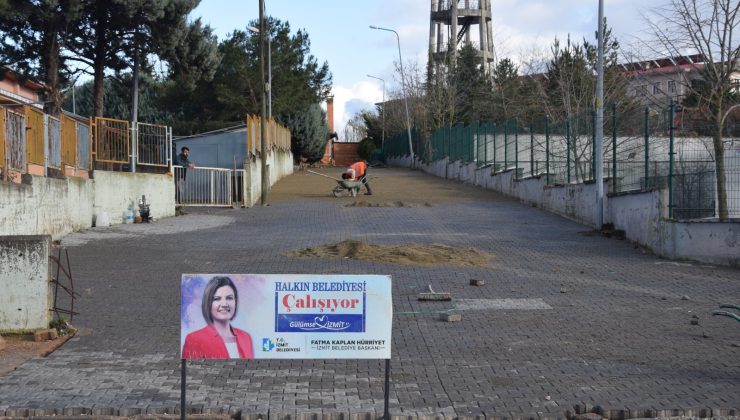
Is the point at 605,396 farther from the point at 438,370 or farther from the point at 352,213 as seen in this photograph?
the point at 352,213

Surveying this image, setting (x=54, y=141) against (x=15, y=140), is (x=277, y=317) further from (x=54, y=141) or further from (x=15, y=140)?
(x=54, y=141)

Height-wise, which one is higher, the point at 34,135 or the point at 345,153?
the point at 345,153

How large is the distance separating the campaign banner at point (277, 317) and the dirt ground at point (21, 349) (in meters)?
2.84

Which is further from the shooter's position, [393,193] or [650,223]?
[393,193]

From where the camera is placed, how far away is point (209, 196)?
28.3 metres

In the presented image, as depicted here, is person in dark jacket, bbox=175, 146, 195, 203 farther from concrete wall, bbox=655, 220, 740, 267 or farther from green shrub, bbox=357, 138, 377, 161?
green shrub, bbox=357, 138, 377, 161

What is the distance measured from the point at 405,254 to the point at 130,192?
9.82m

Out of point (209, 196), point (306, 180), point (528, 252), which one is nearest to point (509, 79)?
point (306, 180)

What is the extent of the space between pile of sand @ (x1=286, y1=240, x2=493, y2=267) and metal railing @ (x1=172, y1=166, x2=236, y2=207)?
11697mm

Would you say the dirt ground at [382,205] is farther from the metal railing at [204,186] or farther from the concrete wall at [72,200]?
the concrete wall at [72,200]

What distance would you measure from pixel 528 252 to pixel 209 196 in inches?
538

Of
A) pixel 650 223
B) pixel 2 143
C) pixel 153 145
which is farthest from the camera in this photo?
pixel 153 145

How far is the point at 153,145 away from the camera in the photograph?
24734 mm

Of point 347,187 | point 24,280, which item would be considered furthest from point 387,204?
point 24,280
